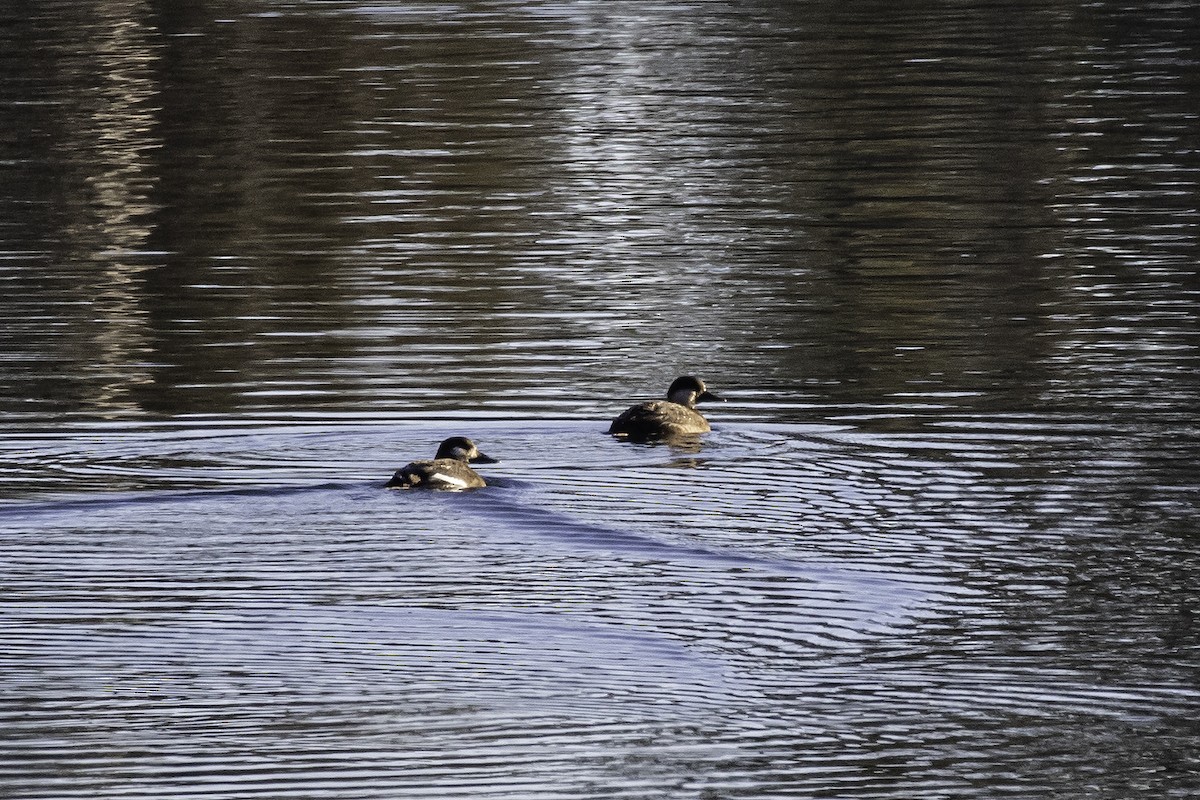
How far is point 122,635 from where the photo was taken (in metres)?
10.8

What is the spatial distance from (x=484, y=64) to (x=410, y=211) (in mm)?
14718

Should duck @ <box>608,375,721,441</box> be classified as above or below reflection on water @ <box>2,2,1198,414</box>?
above

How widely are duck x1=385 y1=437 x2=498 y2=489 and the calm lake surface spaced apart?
0.10 metres

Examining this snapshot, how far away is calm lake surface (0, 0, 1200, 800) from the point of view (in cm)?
941

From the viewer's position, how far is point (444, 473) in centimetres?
1341

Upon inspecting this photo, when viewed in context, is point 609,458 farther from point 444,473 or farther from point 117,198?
point 117,198

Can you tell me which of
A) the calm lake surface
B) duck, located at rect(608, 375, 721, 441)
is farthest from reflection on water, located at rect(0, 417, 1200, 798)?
duck, located at rect(608, 375, 721, 441)

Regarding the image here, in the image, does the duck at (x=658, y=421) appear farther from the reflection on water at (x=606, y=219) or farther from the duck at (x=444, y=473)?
the duck at (x=444, y=473)

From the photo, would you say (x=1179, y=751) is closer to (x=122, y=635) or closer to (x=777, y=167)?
(x=122, y=635)

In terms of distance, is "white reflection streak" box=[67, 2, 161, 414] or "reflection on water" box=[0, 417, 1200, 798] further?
"white reflection streak" box=[67, 2, 161, 414]

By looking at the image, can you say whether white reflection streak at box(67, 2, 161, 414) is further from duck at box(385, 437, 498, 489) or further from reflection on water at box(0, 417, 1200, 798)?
duck at box(385, 437, 498, 489)

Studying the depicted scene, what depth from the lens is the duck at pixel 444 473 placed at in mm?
13367

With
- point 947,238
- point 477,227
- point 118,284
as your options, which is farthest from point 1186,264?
point 118,284

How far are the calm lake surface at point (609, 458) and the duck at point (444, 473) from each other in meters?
0.10
